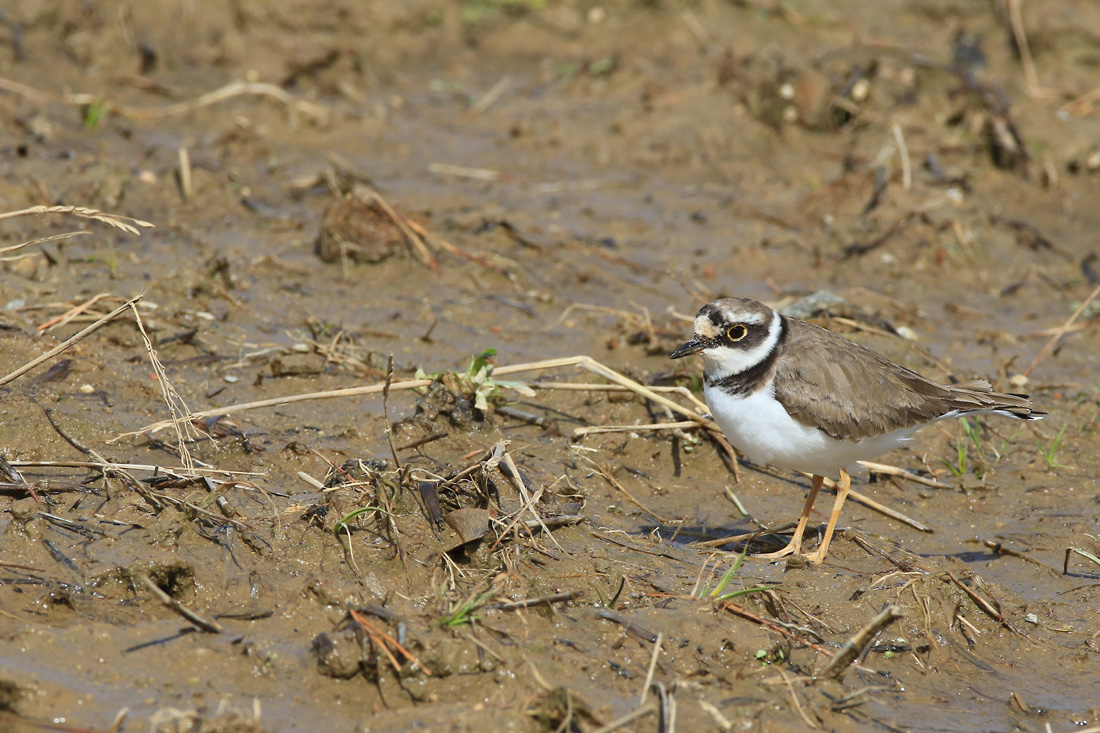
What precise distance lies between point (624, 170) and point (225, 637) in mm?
6892

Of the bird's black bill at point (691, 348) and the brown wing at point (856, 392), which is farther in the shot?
the bird's black bill at point (691, 348)

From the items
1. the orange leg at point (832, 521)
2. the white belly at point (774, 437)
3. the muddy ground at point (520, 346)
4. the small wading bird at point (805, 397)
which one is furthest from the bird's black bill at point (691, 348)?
the orange leg at point (832, 521)

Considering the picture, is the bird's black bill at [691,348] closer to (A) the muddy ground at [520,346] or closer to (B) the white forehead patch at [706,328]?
(B) the white forehead patch at [706,328]

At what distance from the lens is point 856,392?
5.37 m

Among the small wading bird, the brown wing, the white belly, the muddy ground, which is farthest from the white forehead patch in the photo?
the muddy ground

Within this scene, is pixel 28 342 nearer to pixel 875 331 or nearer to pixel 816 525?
pixel 816 525

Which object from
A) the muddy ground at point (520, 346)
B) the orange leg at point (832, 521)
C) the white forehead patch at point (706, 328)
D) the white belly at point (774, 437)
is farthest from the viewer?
the white forehead patch at point (706, 328)

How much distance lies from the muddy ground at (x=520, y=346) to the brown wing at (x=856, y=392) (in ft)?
2.27

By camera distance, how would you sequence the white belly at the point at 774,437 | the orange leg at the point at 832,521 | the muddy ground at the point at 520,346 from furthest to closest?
the orange leg at the point at 832,521 → the white belly at the point at 774,437 → the muddy ground at the point at 520,346

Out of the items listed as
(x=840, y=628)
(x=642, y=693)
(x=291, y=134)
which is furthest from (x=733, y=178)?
(x=642, y=693)

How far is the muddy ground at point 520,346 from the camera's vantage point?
4.10m

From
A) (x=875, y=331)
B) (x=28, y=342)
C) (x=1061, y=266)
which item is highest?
(x=28, y=342)

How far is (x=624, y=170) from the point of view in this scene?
32.7 feet

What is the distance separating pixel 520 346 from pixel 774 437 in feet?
7.87
